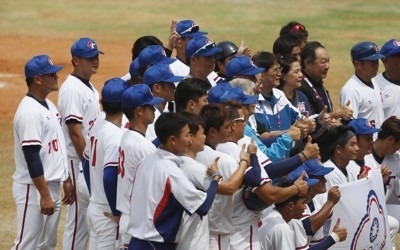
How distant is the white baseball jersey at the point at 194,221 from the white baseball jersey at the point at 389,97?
4.23 m

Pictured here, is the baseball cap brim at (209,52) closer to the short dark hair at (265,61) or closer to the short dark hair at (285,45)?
the short dark hair at (265,61)

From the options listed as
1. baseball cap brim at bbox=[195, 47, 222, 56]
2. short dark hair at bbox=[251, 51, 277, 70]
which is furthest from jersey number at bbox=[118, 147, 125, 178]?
short dark hair at bbox=[251, 51, 277, 70]

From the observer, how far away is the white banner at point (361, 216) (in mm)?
8406

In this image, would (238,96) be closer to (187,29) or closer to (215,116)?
(215,116)

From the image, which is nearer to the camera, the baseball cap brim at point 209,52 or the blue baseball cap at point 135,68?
the blue baseball cap at point 135,68

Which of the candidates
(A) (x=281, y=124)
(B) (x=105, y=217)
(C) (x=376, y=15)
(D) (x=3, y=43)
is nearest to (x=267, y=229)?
(B) (x=105, y=217)

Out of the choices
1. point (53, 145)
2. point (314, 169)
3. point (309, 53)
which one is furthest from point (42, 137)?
point (309, 53)

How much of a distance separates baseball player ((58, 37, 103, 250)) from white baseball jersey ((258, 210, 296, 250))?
6.58 feet

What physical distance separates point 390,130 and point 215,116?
2725 millimetres

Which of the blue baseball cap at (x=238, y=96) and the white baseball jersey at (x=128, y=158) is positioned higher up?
the blue baseball cap at (x=238, y=96)

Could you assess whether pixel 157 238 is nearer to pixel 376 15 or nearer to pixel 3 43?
pixel 3 43

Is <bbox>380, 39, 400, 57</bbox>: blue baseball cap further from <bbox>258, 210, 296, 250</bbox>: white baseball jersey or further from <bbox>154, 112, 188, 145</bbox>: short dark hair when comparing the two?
<bbox>154, 112, 188, 145</bbox>: short dark hair

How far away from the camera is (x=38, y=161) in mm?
8719

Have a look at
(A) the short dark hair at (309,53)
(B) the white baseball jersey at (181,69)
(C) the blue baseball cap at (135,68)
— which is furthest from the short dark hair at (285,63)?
(C) the blue baseball cap at (135,68)
